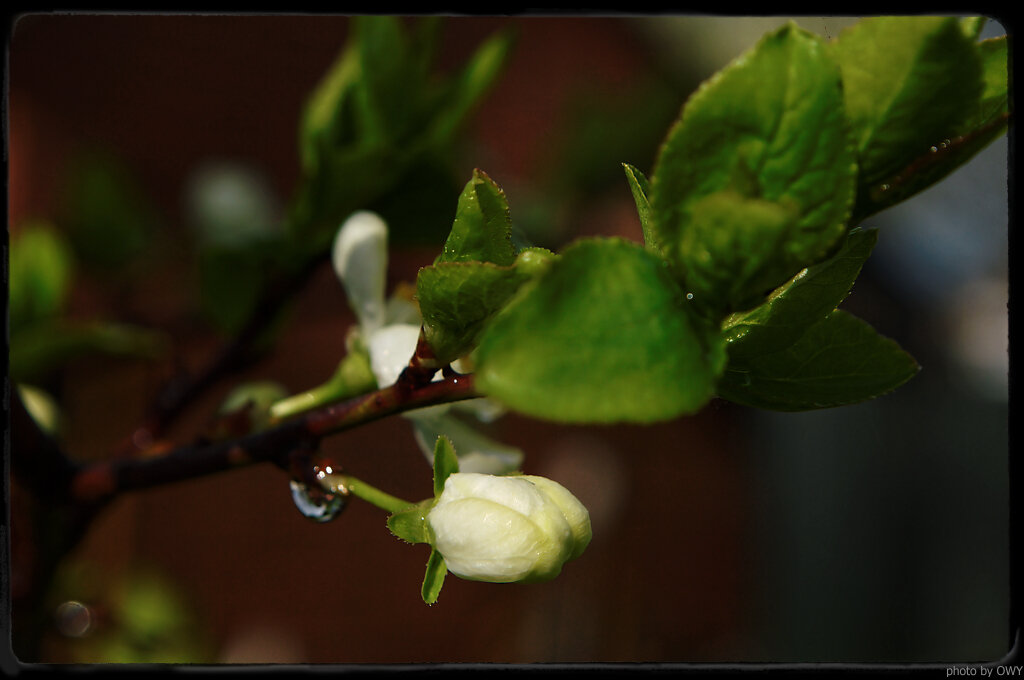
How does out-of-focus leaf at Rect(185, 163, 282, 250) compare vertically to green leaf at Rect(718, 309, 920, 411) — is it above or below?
below

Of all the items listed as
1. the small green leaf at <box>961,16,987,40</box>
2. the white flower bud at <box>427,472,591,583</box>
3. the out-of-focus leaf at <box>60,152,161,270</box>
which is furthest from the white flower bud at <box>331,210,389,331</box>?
the out-of-focus leaf at <box>60,152,161,270</box>

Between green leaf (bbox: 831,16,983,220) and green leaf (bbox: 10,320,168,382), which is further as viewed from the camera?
green leaf (bbox: 10,320,168,382)

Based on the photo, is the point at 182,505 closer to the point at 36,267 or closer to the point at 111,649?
the point at 111,649

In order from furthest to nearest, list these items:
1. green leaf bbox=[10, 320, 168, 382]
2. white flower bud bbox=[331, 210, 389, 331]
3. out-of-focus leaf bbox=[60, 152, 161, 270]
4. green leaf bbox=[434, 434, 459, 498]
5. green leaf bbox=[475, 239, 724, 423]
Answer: out-of-focus leaf bbox=[60, 152, 161, 270] → green leaf bbox=[10, 320, 168, 382] → white flower bud bbox=[331, 210, 389, 331] → green leaf bbox=[434, 434, 459, 498] → green leaf bbox=[475, 239, 724, 423]

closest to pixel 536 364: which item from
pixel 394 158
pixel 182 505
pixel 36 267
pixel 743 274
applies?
pixel 743 274

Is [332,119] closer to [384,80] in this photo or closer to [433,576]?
[384,80]

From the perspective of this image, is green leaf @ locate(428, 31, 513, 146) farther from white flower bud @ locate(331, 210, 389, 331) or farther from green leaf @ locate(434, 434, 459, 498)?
green leaf @ locate(434, 434, 459, 498)

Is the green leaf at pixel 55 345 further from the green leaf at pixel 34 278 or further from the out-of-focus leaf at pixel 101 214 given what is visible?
the out-of-focus leaf at pixel 101 214

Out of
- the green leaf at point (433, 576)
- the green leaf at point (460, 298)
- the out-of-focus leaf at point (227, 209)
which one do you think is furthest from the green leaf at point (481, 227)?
the out-of-focus leaf at point (227, 209)
